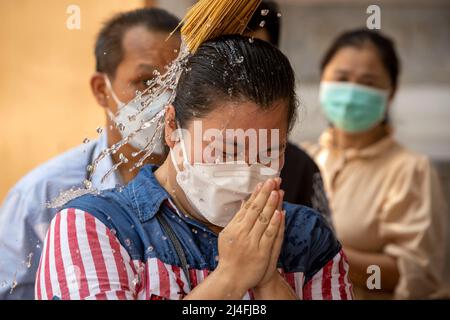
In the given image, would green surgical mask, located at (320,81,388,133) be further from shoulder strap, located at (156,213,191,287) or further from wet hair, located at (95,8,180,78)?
shoulder strap, located at (156,213,191,287)

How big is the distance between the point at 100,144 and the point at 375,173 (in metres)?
1.09

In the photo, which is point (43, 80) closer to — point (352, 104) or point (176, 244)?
point (176, 244)

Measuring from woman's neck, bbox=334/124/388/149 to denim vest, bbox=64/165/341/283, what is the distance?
37.2 inches

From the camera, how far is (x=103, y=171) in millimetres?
1592

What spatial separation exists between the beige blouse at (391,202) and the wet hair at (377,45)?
186 millimetres

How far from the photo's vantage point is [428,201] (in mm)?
2572

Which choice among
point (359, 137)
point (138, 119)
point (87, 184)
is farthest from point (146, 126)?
point (359, 137)

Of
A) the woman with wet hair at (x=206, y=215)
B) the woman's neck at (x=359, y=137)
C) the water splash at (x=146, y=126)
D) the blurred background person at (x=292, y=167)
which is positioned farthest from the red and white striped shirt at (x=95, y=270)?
the woman's neck at (x=359, y=137)

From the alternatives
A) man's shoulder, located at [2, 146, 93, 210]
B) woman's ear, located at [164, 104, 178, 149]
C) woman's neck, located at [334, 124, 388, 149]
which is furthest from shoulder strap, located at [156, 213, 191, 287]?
woman's neck, located at [334, 124, 388, 149]

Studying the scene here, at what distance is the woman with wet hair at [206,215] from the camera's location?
1.38 metres

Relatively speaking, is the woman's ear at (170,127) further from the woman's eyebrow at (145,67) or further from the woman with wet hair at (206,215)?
the woman's eyebrow at (145,67)

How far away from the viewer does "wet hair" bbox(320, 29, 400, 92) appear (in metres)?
2.43

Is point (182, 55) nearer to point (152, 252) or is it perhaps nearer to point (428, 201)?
point (152, 252)

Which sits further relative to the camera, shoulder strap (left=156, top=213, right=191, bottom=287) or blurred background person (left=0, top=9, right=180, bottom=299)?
blurred background person (left=0, top=9, right=180, bottom=299)
